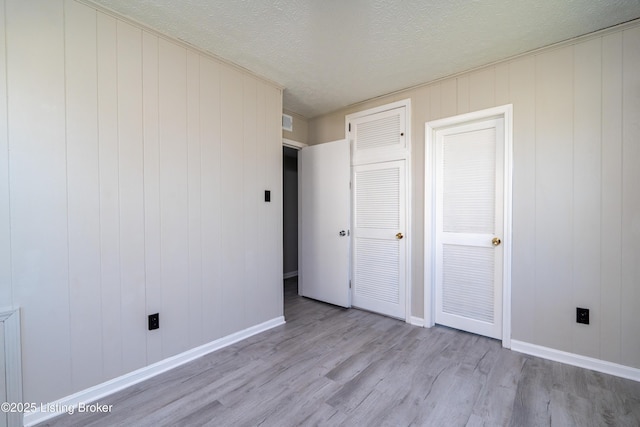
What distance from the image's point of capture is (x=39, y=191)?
1.60m

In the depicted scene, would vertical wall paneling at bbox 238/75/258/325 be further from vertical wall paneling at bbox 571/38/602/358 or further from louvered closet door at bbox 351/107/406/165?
vertical wall paneling at bbox 571/38/602/358

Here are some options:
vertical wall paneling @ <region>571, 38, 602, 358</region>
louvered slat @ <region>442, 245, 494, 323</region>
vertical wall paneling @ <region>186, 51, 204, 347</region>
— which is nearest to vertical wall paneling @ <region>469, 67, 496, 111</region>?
vertical wall paneling @ <region>571, 38, 602, 358</region>

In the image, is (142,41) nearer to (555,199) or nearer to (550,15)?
(550,15)

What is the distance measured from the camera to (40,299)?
1604 mm

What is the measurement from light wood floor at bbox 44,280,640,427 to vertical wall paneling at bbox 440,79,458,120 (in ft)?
7.22

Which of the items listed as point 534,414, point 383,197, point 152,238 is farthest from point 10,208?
point 534,414

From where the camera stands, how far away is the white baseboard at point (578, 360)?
197cm

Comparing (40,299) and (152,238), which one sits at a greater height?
(152,238)

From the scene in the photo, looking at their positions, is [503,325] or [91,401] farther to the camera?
[503,325]

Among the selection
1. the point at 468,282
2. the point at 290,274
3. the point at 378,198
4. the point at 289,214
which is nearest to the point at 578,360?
the point at 468,282

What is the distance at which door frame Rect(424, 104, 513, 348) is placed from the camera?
2.43m

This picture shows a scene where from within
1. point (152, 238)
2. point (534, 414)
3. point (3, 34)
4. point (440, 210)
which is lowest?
point (534, 414)

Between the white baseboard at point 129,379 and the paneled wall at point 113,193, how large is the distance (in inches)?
2.2

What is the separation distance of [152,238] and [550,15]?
3186mm
